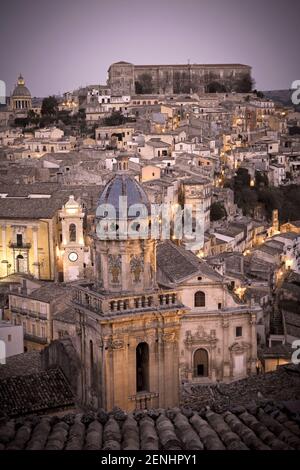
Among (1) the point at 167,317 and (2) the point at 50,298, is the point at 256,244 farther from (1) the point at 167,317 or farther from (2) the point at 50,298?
(1) the point at 167,317

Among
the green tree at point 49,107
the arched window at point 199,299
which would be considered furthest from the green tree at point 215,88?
the arched window at point 199,299

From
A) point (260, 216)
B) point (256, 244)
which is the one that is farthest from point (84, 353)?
point (260, 216)

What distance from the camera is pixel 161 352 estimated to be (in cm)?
1048

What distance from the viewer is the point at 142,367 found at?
10.7 metres

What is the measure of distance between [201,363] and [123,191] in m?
7.52

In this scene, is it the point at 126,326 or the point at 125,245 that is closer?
the point at 126,326

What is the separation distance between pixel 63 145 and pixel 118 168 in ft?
101

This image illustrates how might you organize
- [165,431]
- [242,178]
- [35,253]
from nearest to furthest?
[165,431] → [35,253] → [242,178]

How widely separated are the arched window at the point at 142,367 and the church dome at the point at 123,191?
1.96 m

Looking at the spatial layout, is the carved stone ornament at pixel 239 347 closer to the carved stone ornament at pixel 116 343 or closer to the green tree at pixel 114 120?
the carved stone ornament at pixel 116 343

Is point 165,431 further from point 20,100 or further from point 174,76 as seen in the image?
point 174,76

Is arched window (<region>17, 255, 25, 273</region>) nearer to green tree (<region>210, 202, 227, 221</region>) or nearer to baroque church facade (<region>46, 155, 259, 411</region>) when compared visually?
green tree (<region>210, 202, 227, 221</region>)

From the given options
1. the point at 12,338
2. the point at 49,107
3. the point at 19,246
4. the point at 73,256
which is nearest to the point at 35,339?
the point at 12,338

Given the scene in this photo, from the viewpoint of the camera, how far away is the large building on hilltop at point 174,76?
64938 millimetres
